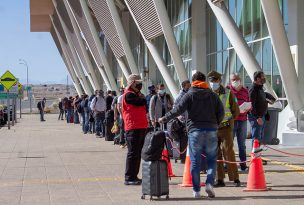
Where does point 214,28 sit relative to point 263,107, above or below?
above

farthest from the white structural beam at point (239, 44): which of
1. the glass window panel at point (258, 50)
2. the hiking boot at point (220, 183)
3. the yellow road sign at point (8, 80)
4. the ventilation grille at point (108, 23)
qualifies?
the yellow road sign at point (8, 80)

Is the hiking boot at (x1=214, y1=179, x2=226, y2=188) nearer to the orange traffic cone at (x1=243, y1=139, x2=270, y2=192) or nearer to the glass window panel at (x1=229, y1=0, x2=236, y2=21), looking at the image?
the orange traffic cone at (x1=243, y1=139, x2=270, y2=192)

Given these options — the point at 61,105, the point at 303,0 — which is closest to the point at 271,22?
A: the point at 303,0

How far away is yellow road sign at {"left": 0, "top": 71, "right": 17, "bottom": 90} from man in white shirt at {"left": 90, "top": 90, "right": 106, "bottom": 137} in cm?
930

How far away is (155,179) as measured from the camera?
9438mm

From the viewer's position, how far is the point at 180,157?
46.7 ft

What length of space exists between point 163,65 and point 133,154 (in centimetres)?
1615

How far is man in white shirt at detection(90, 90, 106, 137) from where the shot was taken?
24.7 m

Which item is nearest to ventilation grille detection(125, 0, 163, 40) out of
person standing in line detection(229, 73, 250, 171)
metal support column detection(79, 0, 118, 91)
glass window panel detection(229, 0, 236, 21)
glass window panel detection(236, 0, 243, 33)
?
glass window panel detection(229, 0, 236, 21)

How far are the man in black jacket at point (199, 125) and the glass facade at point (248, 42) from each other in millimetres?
11578

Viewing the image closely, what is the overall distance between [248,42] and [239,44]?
429 centimetres

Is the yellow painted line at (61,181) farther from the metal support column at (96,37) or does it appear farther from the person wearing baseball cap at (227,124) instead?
the metal support column at (96,37)

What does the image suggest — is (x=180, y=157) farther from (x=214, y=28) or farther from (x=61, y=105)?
(x=61, y=105)

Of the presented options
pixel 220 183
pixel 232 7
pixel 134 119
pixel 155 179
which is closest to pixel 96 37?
pixel 232 7
